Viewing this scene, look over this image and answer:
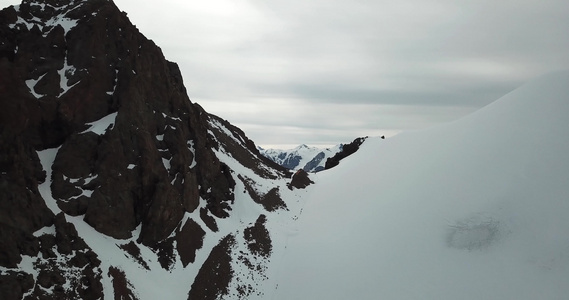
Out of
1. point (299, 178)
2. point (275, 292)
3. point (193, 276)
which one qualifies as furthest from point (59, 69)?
point (299, 178)

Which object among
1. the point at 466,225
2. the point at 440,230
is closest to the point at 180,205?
the point at 440,230

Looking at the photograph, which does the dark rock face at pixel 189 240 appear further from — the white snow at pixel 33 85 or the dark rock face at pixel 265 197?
the white snow at pixel 33 85

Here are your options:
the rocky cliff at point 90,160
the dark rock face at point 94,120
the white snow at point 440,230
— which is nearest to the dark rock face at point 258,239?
the white snow at point 440,230

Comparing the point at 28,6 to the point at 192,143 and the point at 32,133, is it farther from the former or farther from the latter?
the point at 192,143

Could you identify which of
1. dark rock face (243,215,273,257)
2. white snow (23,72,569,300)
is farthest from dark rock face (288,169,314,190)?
dark rock face (243,215,273,257)

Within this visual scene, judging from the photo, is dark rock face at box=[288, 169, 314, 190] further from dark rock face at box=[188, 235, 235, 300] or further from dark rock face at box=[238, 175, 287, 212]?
dark rock face at box=[188, 235, 235, 300]

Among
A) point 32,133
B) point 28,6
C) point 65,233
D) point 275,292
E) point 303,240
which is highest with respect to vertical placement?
point 28,6

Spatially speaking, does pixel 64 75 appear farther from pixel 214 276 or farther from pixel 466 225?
pixel 466 225
